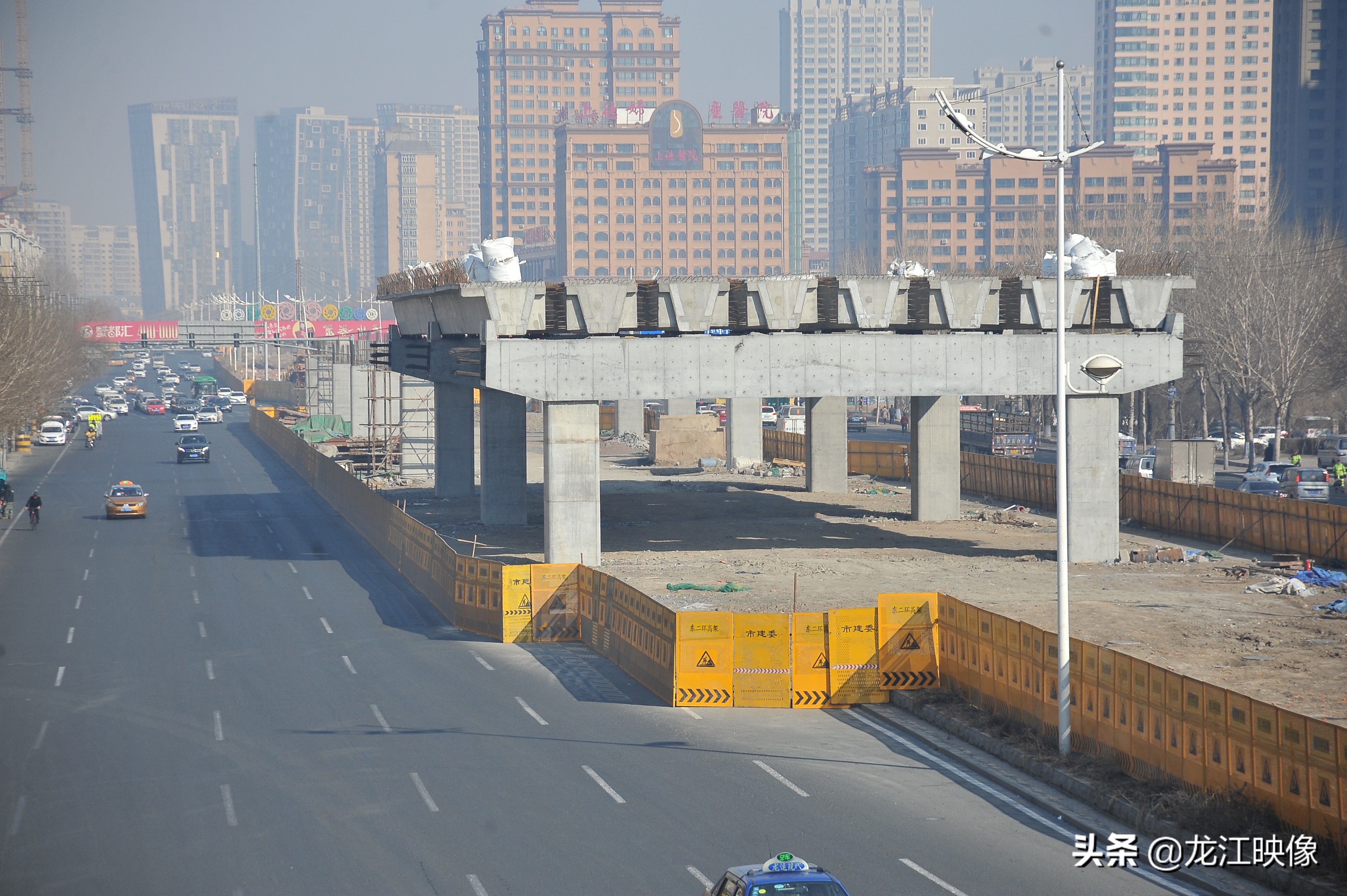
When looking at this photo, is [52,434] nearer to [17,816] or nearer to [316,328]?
[316,328]

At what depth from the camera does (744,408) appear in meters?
77.4

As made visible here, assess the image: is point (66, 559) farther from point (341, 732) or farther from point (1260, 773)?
point (1260, 773)

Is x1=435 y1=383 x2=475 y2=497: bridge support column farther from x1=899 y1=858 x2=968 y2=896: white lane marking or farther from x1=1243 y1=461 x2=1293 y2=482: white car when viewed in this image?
x1=899 y1=858 x2=968 y2=896: white lane marking

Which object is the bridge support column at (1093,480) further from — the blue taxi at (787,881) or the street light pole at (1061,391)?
the blue taxi at (787,881)

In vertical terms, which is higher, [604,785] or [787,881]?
[787,881]

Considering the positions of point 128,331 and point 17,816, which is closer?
point 17,816

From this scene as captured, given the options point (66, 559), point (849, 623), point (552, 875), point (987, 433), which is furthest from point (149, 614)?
point (987, 433)

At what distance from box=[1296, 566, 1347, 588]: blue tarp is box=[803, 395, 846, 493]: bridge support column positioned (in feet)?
92.8

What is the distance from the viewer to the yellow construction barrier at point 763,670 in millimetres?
25641

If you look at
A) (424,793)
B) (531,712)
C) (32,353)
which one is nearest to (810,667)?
(531,712)

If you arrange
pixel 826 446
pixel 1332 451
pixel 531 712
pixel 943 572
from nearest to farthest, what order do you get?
pixel 531 712, pixel 943 572, pixel 826 446, pixel 1332 451

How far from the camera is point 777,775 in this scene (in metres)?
20.8

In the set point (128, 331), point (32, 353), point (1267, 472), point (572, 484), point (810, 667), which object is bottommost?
point (810, 667)

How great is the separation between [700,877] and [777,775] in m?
4.84
